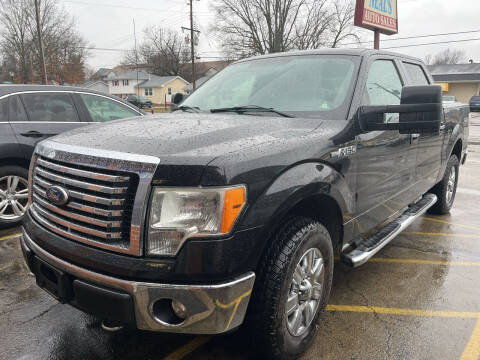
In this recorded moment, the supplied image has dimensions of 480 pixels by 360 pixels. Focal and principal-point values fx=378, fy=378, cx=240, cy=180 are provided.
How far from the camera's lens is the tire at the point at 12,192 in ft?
14.9

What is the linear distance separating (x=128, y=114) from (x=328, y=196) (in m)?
4.13

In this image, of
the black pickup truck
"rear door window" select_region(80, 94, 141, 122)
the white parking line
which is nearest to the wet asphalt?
the black pickup truck

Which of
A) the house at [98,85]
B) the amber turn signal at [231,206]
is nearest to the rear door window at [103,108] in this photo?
the amber turn signal at [231,206]

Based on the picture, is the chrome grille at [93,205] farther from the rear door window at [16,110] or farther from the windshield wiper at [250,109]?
the rear door window at [16,110]

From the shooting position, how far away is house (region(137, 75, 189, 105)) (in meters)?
67.8

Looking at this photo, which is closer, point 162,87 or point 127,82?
point 162,87

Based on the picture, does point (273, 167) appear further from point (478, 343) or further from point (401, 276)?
point (401, 276)

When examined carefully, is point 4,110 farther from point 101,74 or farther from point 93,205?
point 101,74

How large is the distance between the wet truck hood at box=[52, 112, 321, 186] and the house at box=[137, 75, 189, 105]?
66.7 m

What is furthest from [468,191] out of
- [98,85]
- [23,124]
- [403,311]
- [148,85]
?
[98,85]

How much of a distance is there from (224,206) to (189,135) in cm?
54

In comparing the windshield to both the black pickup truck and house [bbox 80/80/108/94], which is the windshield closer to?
the black pickup truck

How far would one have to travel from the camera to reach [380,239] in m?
3.08

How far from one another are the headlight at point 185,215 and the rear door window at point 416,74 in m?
2.97
